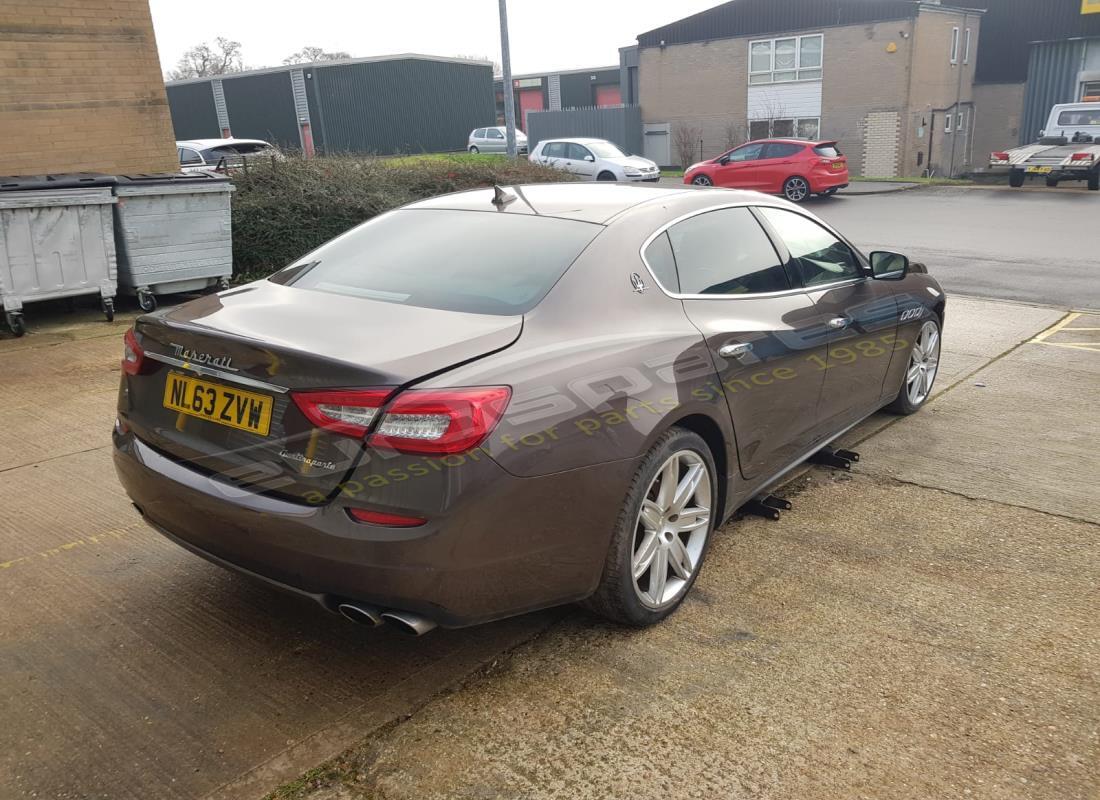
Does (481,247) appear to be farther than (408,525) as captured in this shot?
Yes

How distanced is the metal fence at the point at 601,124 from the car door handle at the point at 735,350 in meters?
35.0

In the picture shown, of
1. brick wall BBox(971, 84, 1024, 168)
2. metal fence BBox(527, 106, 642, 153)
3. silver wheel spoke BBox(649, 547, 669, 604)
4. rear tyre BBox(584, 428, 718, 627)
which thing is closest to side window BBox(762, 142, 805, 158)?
metal fence BBox(527, 106, 642, 153)

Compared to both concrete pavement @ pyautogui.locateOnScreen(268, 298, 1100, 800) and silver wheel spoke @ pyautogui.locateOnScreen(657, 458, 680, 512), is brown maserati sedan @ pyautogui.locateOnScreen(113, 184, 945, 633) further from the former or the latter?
concrete pavement @ pyautogui.locateOnScreen(268, 298, 1100, 800)

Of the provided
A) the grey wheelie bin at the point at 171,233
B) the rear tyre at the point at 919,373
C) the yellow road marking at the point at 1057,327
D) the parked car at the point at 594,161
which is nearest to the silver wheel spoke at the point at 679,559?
the rear tyre at the point at 919,373

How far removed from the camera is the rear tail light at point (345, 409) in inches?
95.7

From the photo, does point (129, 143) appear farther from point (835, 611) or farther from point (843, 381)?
point (835, 611)

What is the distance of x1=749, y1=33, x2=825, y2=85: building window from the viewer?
108 ft

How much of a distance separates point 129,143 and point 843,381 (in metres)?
9.44

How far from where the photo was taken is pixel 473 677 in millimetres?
2861

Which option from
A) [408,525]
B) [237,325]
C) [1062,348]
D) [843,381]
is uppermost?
[237,325]

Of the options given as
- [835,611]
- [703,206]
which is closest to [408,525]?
[835,611]

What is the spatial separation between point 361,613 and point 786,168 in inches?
849

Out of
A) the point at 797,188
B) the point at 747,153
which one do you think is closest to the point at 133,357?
the point at 797,188

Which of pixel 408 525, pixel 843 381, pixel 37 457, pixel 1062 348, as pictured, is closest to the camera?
pixel 408 525
